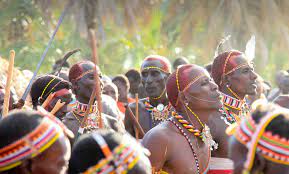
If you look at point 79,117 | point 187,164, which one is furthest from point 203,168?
point 79,117

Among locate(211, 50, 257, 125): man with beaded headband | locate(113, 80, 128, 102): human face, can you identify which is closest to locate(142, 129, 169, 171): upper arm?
locate(211, 50, 257, 125): man with beaded headband

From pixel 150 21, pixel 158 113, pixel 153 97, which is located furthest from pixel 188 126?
pixel 150 21

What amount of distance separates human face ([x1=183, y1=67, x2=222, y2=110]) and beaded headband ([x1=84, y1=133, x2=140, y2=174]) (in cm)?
287

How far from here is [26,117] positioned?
156 inches

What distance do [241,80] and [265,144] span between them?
4.44m

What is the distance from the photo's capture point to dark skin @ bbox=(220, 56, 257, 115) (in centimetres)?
806

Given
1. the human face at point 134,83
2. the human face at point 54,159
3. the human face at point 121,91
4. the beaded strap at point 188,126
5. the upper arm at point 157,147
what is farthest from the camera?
the human face at point 134,83

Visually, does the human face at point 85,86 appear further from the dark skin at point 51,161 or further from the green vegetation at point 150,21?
the green vegetation at point 150,21

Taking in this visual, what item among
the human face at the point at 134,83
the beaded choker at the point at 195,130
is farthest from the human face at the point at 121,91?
the beaded choker at the point at 195,130

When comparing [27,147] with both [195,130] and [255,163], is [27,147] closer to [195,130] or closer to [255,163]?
[255,163]

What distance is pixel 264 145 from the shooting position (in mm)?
3701

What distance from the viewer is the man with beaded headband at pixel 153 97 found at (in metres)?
8.88

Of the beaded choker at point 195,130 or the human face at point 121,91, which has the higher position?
the beaded choker at point 195,130

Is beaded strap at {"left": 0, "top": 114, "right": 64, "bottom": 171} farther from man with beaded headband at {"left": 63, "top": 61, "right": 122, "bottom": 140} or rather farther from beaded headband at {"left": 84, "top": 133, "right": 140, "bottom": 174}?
man with beaded headband at {"left": 63, "top": 61, "right": 122, "bottom": 140}
